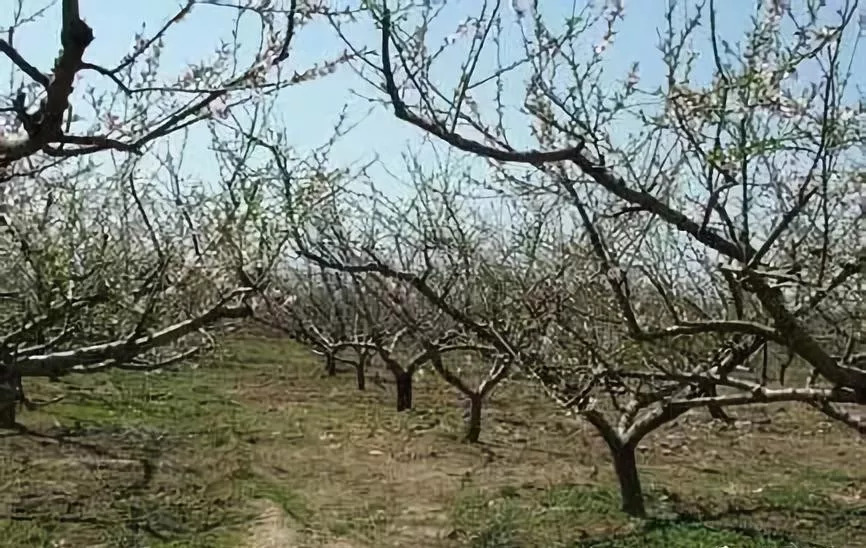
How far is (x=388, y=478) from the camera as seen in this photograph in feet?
30.8

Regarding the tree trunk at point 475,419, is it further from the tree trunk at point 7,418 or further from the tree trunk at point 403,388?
the tree trunk at point 7,418

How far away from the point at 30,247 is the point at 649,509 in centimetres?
493

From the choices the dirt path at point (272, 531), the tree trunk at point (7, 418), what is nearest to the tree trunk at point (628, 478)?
the dirt path at point (272, 531)

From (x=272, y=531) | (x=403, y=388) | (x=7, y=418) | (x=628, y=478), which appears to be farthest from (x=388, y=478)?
(x=403, y=388)

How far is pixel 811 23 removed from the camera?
3.66 meters

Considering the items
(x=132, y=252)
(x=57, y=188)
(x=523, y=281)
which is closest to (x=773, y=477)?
(x=523, y=281)

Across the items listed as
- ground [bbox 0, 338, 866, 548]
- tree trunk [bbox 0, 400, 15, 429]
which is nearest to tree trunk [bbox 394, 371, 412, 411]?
ground [bbox 0, 338, 866, 548]

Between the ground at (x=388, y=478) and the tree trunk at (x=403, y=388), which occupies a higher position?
the tree trunk at (x=403, y=388)

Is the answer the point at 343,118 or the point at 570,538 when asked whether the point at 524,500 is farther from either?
the point at 343,118

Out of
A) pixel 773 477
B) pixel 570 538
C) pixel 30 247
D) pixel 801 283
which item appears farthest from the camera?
pixel 773 477

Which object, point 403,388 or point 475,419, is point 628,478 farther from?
point 403,388

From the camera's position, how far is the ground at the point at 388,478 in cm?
695

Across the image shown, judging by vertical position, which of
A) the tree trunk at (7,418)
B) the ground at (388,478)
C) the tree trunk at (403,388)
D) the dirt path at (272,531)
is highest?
the tree trunk at (403,388)

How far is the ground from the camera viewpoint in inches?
274
